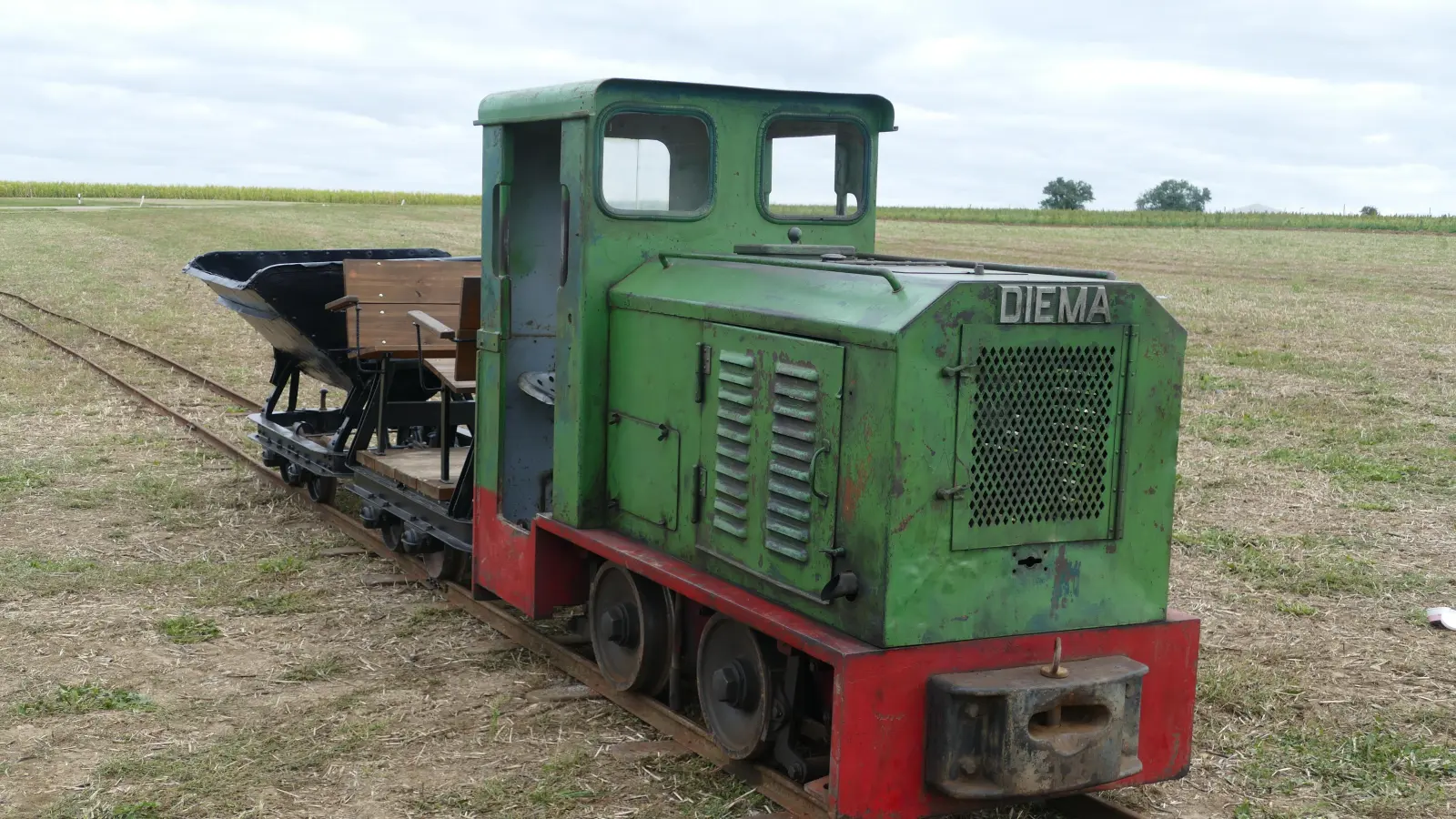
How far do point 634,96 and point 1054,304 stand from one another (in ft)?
7.38

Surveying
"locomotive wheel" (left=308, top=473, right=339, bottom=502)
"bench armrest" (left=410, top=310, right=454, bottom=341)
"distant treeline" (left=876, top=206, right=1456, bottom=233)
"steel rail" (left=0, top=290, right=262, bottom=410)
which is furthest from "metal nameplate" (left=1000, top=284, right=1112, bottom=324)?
"distant treeline" (left=876, top=206, right=1456, bottom=233)

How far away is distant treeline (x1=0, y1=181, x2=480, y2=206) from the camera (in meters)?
76.3

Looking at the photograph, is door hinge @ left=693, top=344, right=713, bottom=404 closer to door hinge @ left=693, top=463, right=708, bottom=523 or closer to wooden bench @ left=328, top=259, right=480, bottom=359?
door hinge @ left=693, top=463, right=708, bottom=523

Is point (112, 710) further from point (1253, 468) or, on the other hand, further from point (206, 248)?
point (206, 248)

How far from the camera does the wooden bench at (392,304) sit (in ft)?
30.5

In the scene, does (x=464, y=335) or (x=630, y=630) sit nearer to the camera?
(x=630, y=630)

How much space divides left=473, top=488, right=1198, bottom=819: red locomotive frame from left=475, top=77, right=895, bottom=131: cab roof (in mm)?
1951

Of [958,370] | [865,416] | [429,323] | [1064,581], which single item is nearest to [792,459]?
[865,416]

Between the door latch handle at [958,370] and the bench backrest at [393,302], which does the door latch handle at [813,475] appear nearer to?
the door latch handle at [958,370]

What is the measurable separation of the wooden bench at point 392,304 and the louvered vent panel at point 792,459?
4.13 m

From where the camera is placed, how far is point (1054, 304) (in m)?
5.02

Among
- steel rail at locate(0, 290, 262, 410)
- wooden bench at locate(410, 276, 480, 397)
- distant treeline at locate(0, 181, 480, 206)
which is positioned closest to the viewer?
wooden bench at locate(410, 276, 480, 397)

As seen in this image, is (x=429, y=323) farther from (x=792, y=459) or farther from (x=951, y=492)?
(x=951, y=492)

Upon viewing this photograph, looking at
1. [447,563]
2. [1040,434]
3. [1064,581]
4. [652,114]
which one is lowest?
[447,563]
